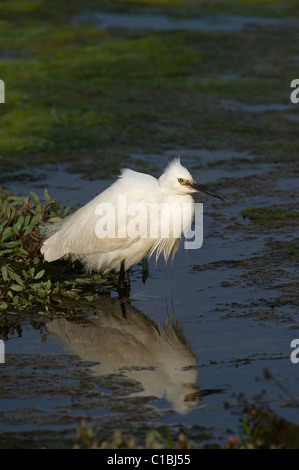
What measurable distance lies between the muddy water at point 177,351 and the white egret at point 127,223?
36 cm

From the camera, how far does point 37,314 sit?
5684 millimetres

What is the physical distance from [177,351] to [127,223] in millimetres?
1233

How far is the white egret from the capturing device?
19.0 feet

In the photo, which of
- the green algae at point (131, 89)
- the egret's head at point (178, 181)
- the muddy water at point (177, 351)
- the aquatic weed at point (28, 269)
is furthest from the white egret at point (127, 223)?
the green algae at point (131, 89)

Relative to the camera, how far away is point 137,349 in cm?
521

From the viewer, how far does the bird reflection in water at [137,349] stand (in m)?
4.52

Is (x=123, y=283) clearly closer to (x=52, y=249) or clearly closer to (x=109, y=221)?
(x=109, y=221)

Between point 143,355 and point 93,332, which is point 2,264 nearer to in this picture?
point 93,332

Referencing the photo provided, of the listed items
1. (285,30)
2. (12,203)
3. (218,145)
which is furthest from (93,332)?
(285,30)

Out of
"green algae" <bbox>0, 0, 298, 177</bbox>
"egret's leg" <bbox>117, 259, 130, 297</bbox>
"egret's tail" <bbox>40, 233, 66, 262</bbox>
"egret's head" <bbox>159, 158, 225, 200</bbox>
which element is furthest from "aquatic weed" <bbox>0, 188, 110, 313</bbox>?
"green algae" <bbox>0, 0, 298, 177</bbox>

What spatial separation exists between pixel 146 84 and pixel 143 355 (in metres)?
7.67

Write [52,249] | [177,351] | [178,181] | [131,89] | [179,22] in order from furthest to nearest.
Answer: [179,22] → [131,89] → [52,249] → [178,181] → [177,351]

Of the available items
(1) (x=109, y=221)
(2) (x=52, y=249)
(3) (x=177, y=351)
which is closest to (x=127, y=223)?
(1) (x=109, y=221)

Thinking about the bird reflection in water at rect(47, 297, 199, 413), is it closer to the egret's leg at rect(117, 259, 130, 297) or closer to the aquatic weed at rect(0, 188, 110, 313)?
the egret's leg at rect(117, 259, 130, 297)
